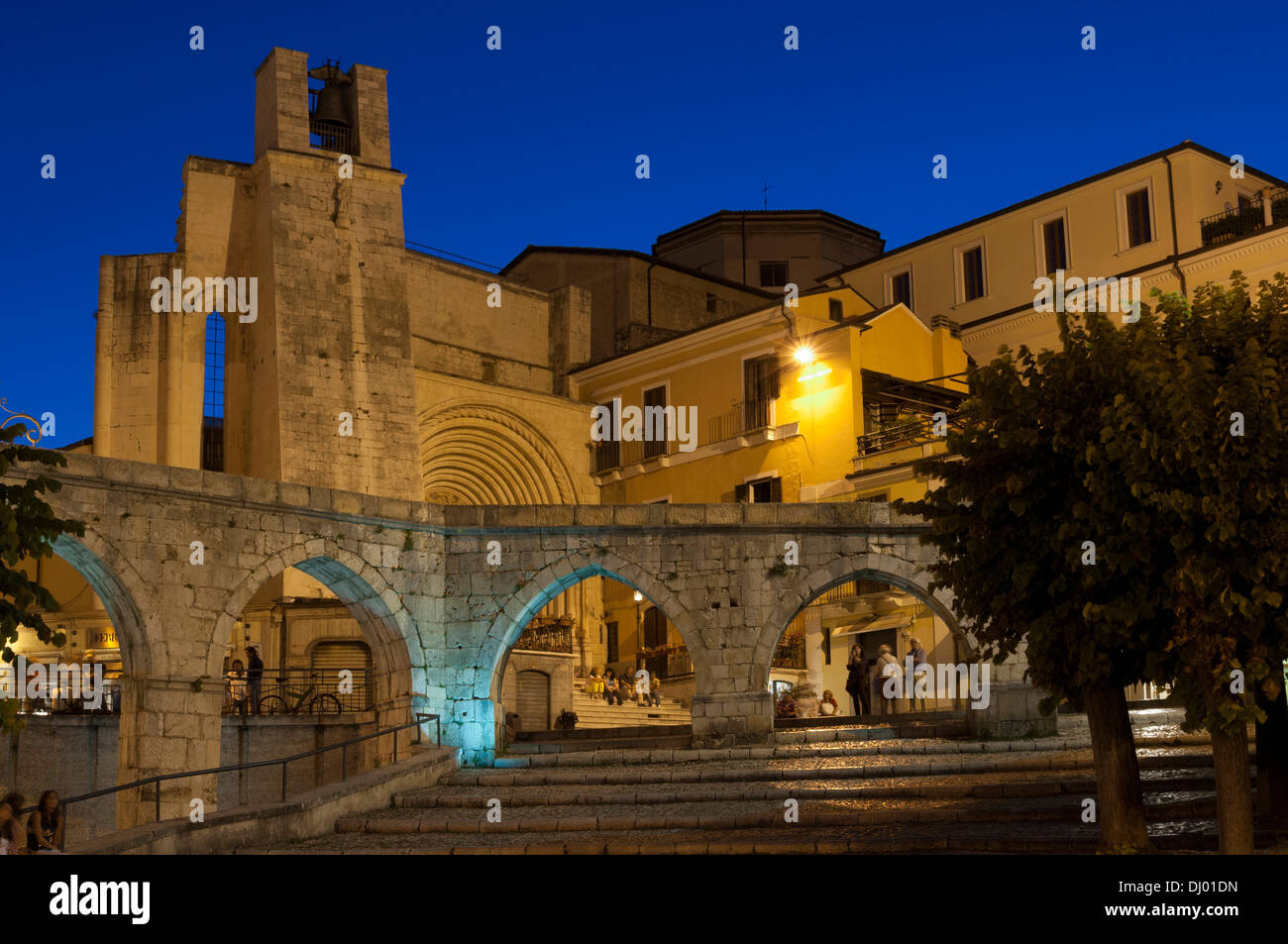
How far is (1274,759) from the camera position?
14523 mm

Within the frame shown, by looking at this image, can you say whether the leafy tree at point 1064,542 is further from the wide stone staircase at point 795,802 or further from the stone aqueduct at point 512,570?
the stone aqueduct at point 512,570

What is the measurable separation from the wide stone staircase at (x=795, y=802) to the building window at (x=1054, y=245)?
2102cm

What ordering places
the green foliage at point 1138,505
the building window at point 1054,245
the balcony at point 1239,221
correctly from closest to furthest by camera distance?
1. the green foliage at point 1138,505
2. the balcony at point 1239,221
3. the building window at point 1054,245

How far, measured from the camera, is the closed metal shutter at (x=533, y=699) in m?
28.6

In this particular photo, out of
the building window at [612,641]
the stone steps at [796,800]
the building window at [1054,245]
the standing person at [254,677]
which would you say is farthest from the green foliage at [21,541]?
the building window at [1054,245]

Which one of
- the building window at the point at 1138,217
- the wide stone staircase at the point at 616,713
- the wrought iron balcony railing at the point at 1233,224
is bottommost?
the wide stone staircase at the point at 616,713

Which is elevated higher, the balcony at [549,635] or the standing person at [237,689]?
the balcony at [549,635]

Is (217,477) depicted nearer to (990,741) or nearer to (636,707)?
(990,741)

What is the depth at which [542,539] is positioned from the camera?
2227 cm

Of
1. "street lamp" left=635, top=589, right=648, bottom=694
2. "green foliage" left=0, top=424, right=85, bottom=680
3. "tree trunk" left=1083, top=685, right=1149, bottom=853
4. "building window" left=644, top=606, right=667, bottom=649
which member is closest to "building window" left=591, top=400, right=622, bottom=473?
"street lamp" left=635, top=589, right=648, bottom=694

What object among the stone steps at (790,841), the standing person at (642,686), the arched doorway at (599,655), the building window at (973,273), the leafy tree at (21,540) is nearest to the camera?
the leafy tree at (21,540)

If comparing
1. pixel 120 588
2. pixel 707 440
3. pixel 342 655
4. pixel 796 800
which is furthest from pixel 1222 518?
pixel 707 440

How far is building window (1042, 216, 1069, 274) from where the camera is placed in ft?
129

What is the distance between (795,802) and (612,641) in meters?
23.2
